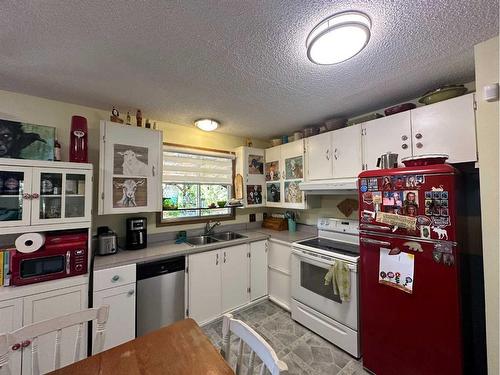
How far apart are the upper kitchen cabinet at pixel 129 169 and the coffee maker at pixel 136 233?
147 mm

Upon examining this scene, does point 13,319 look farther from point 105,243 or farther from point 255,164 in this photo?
point 255,164

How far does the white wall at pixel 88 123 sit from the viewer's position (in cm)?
184

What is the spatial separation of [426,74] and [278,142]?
6.02 ft

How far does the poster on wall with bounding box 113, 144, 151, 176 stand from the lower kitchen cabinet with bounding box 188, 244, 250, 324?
105 centimetres

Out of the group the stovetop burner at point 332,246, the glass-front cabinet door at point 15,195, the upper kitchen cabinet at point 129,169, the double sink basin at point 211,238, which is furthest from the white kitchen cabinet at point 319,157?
the glass-front cabinet door at point 15,195

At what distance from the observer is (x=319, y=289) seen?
2086 mm

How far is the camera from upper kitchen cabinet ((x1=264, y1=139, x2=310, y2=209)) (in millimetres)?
2799

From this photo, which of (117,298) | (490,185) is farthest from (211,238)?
(490,185)

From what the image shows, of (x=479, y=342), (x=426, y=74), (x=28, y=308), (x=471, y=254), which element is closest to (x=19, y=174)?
(x=28, y=308)

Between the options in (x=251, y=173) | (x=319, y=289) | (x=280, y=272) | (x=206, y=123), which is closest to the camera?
(x=319, y=289)

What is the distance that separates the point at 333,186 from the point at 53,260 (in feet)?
8.29

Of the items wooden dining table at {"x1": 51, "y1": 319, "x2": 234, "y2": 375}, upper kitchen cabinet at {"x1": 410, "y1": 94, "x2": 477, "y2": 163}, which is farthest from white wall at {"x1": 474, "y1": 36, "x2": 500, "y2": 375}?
wooden dining table at {"x1": 51, "y1": 319, "x2": 234, "y2": 375}

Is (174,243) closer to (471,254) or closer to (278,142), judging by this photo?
(278,142)

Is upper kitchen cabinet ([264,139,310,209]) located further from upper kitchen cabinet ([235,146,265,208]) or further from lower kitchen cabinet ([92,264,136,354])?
lower kitchen cabinet ([92,264,136,354])
